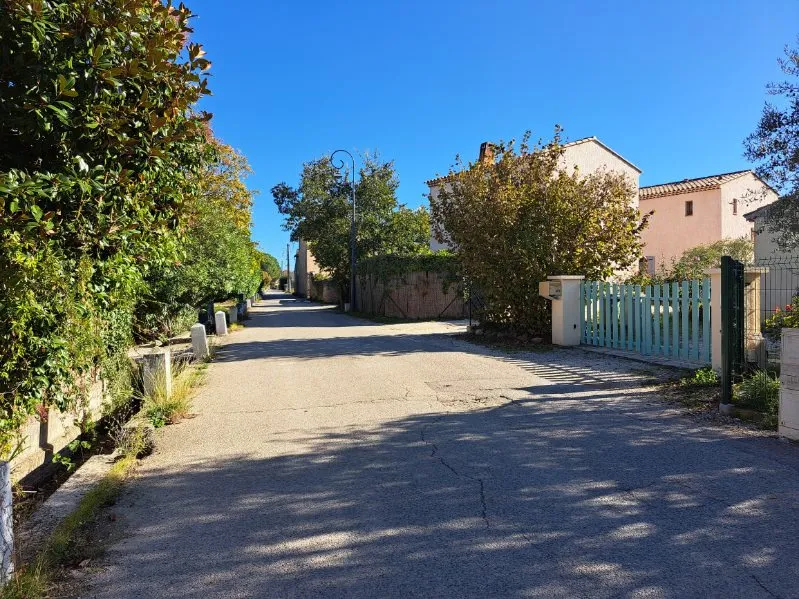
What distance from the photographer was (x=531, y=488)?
435 cm

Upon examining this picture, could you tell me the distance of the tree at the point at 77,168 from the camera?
13.9ft

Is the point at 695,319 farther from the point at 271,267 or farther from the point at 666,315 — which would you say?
the point at 271,267

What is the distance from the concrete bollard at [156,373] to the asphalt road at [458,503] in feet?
1.83

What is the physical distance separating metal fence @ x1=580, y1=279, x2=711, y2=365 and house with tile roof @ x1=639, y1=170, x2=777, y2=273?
2249cm

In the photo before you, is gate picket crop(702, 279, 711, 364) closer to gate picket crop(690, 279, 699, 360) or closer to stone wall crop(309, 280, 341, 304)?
gate picket crop(690, 279, 699, 360)

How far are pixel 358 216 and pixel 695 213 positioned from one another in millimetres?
20468

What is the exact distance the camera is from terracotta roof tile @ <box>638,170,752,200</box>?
3353 cm

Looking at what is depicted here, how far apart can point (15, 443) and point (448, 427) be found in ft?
13.5

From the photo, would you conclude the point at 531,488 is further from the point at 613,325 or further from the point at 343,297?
the point at 343,297

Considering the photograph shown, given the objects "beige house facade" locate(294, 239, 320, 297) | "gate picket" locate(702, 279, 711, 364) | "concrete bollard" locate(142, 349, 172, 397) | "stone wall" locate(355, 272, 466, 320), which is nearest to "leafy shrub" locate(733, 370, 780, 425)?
"gate picket" locate(702, 279, 711, 364)

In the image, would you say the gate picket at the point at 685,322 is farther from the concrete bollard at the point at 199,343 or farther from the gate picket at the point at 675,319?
the concrete bollard at the point at 199,343

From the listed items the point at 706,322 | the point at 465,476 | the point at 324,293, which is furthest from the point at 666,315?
the point at 324,293

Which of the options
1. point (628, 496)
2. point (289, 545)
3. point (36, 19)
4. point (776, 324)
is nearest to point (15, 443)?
point (289, 545)

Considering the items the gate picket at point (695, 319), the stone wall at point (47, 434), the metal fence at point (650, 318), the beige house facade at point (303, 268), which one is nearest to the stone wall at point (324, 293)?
the beige house facade at point (303, 268)
